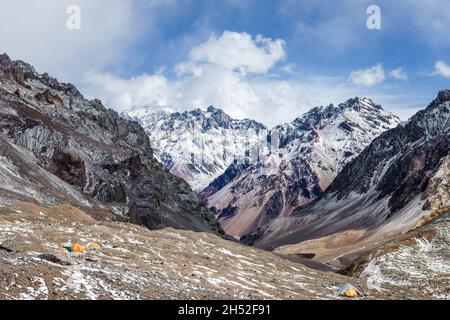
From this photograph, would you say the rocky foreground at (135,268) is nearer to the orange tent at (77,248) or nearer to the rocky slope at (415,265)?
the orange tent at (77,248)

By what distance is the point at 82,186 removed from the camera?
154 metres

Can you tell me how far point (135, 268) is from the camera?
37.4 metres

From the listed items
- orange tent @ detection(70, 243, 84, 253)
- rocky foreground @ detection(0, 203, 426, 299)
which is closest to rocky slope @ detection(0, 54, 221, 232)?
rocky foreground @ detection(0, 203, 426, 299)

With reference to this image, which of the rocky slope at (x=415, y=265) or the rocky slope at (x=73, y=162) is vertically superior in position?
the rocky slope at (x=73, y=162)

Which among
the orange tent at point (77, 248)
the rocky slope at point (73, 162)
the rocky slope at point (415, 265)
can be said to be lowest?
the rocky slope at point (415, 265)

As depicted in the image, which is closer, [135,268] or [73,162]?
[135,268]

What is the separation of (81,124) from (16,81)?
30.6 metres

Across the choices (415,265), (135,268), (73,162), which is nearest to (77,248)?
(135,268)

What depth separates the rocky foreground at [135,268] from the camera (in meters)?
28.8

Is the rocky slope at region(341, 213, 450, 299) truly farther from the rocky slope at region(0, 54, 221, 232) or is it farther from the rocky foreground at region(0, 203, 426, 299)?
the rocky slope at region(0, 54, 221, 232)

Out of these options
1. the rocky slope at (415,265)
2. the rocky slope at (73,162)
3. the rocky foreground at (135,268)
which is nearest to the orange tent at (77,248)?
the rocky foreground at (135,268)

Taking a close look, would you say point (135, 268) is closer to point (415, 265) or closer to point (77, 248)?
point (77, 248)
